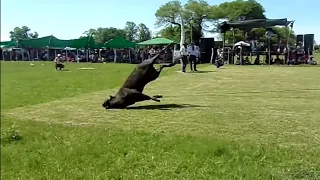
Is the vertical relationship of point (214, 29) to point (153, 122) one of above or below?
above

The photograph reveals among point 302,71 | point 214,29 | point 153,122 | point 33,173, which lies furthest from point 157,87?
point 33,173

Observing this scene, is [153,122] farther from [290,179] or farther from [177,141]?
[290,179]

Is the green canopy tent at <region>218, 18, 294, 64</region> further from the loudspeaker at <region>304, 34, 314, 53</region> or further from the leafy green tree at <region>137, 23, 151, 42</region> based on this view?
the leafy green tree at <region>137, 23, 151, 42</region>

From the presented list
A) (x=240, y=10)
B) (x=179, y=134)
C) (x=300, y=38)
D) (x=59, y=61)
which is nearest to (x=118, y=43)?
(x=179, y=134)

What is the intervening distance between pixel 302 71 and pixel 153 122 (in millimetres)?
2090

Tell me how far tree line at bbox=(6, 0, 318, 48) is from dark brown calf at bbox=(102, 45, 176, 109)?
2.52 m

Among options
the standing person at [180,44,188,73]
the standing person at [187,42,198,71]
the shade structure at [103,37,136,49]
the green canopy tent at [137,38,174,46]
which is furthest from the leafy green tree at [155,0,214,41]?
the standing person at [180,44,188,73]

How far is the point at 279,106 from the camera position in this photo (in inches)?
297

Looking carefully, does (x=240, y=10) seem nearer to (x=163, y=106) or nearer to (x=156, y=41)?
(x=156, y=41)

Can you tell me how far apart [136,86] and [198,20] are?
3.21 metres

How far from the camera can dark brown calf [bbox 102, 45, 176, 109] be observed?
26.0 ft

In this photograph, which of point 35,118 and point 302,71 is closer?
point 302,71

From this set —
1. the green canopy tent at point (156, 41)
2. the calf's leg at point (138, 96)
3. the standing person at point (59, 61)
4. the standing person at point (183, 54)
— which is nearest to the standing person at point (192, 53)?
the standing person at point (183, 54)

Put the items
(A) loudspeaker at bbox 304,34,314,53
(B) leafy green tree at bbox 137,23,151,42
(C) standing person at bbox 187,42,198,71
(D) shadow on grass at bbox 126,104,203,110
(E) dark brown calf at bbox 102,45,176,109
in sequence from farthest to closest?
(D) shadow on grass at bbox 126,104,203,110 < (E) dark brown calf at bbox 102,45,176,109 < (C) standing person at bbox 187,42,198,71 < (B) leafy green tree at bbox 137,23,151,42 < (A) loudspeaker at bbox 304,34,314,53
